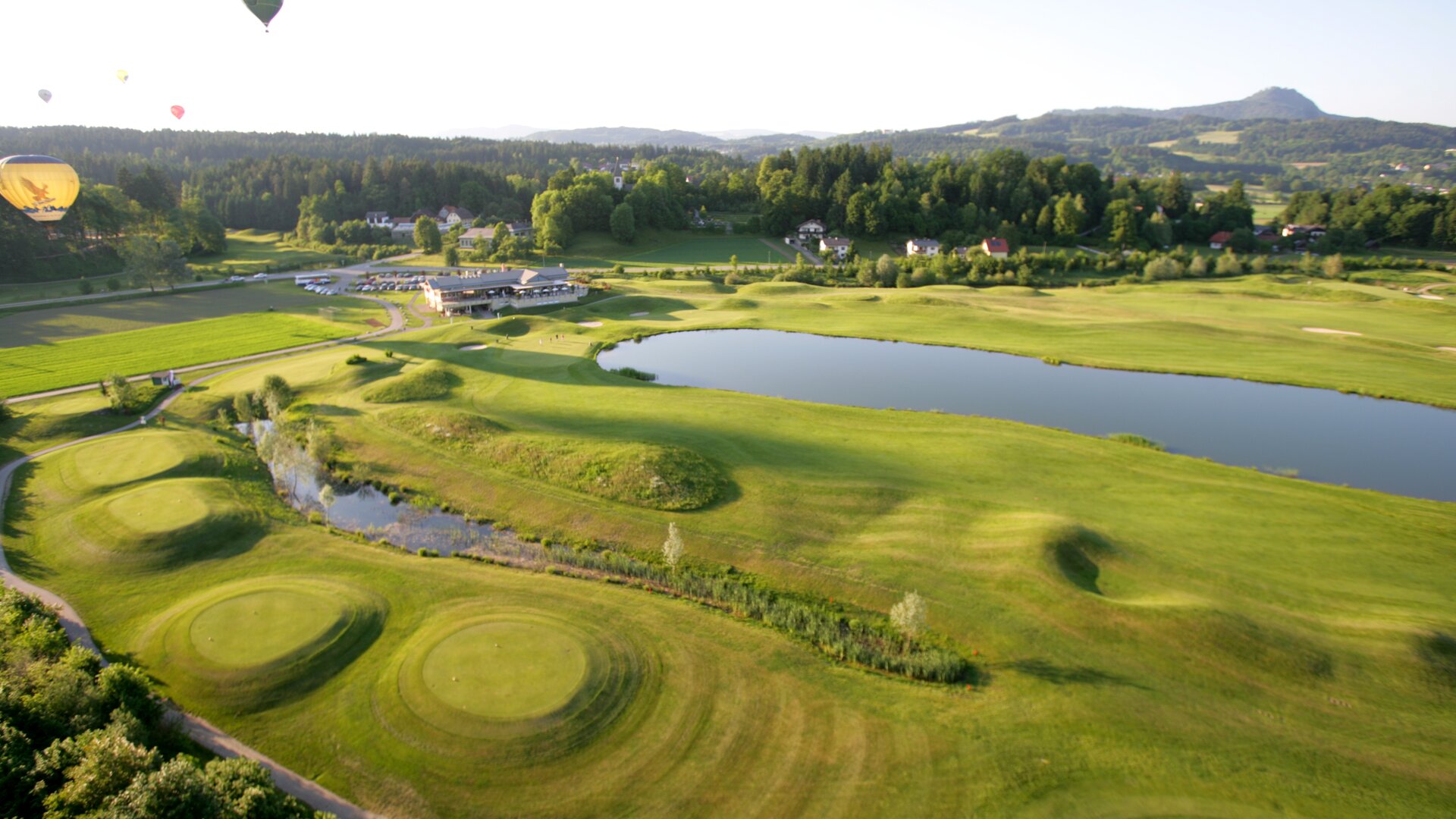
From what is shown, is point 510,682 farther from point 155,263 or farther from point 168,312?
point 155,263

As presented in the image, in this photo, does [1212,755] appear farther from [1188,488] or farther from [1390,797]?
[1188,488]

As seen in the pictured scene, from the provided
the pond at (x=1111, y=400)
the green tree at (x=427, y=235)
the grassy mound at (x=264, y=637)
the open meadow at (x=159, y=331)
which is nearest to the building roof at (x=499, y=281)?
the open meadow at (x=159, y=331)

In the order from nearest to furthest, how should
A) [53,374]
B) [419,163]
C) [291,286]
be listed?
[53,374]
[291,286]
[419,163]

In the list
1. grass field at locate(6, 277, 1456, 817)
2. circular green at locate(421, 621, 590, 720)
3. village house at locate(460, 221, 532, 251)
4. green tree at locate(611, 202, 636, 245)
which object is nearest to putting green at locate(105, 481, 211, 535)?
grass field at locate(6, 277, 1456, 817)

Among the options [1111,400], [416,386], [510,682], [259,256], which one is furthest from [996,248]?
[259,256]

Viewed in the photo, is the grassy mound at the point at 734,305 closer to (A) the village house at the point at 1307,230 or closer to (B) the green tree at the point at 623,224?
(B) the green tree at the point at 623,224

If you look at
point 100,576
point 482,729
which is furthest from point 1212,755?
point 100,576
